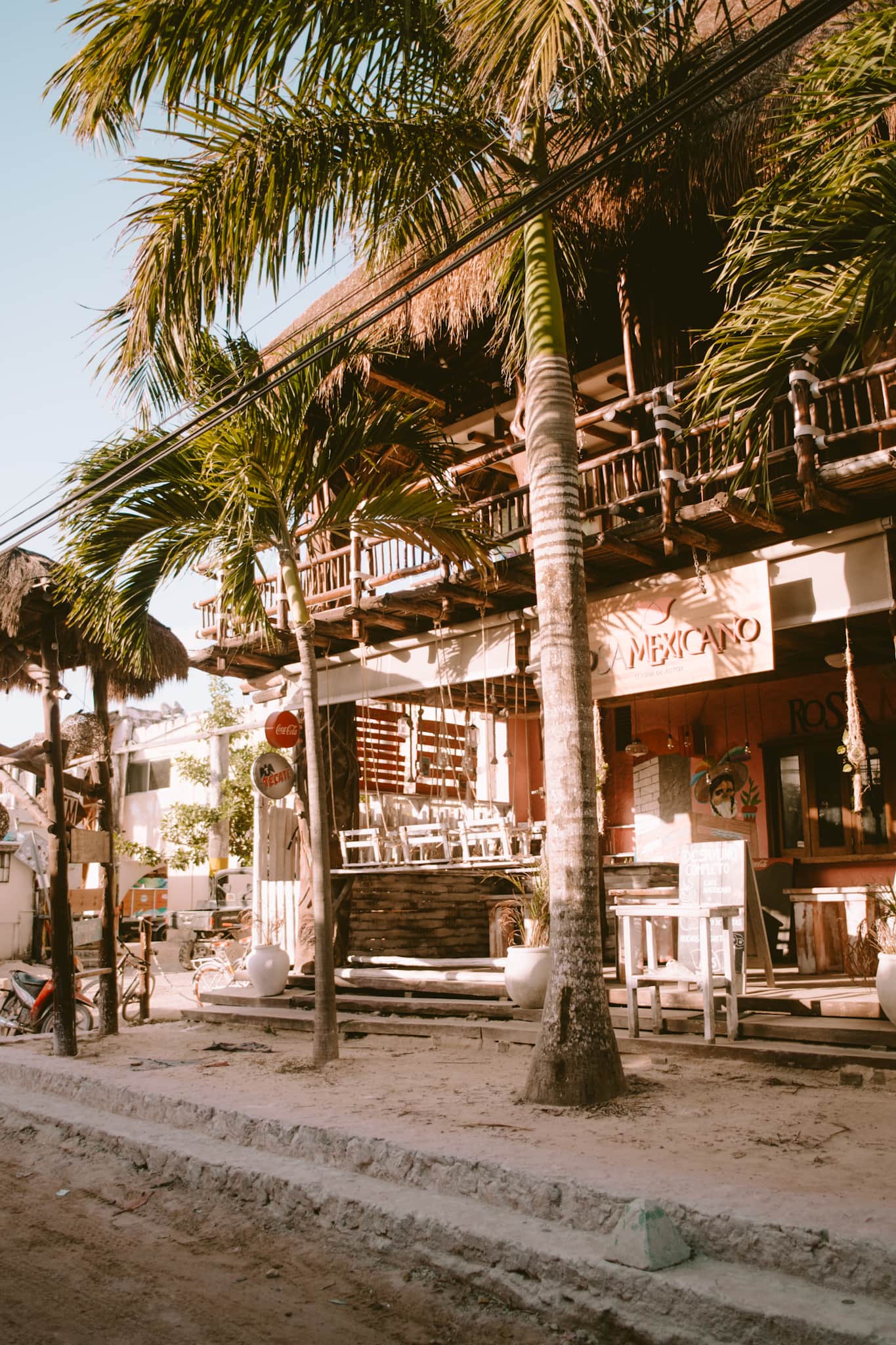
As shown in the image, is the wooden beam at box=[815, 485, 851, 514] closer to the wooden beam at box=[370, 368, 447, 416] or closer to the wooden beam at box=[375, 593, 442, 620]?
the wooden beam at box=[375, 593, 442, 620]

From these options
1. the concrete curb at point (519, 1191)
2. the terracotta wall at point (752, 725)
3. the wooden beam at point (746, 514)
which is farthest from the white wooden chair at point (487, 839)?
the concrete curb at point (519, 1191)

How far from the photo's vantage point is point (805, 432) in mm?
7758

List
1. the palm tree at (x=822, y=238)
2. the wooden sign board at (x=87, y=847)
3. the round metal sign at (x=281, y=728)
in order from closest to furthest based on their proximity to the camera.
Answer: the palm tree at (x=822, y=238) → the wooden sign board at (x=87, y=847) → the round metal sign at (x=281, y=728)

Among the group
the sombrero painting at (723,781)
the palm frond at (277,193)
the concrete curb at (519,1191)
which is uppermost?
the palm frond at (277,193)

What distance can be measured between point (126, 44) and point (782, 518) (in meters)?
5.75

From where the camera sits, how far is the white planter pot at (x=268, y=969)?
1076 cm

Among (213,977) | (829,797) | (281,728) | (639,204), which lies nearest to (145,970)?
(213,977)

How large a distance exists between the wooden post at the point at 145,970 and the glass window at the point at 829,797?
7.75m

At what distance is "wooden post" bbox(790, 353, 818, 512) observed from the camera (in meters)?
7.69

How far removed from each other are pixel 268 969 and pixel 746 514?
6549 mm

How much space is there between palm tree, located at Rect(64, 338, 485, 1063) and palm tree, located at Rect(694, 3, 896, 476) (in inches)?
117

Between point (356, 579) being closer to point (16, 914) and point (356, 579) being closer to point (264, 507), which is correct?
point (264, 507)

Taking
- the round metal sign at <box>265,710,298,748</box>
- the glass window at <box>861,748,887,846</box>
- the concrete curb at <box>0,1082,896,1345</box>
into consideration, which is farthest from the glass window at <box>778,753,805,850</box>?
the concrete curb at <box>0,1082,896,1345</box>

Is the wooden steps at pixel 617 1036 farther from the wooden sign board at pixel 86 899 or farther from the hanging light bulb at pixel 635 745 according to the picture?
the hanging light bulb at pixel 635 745
